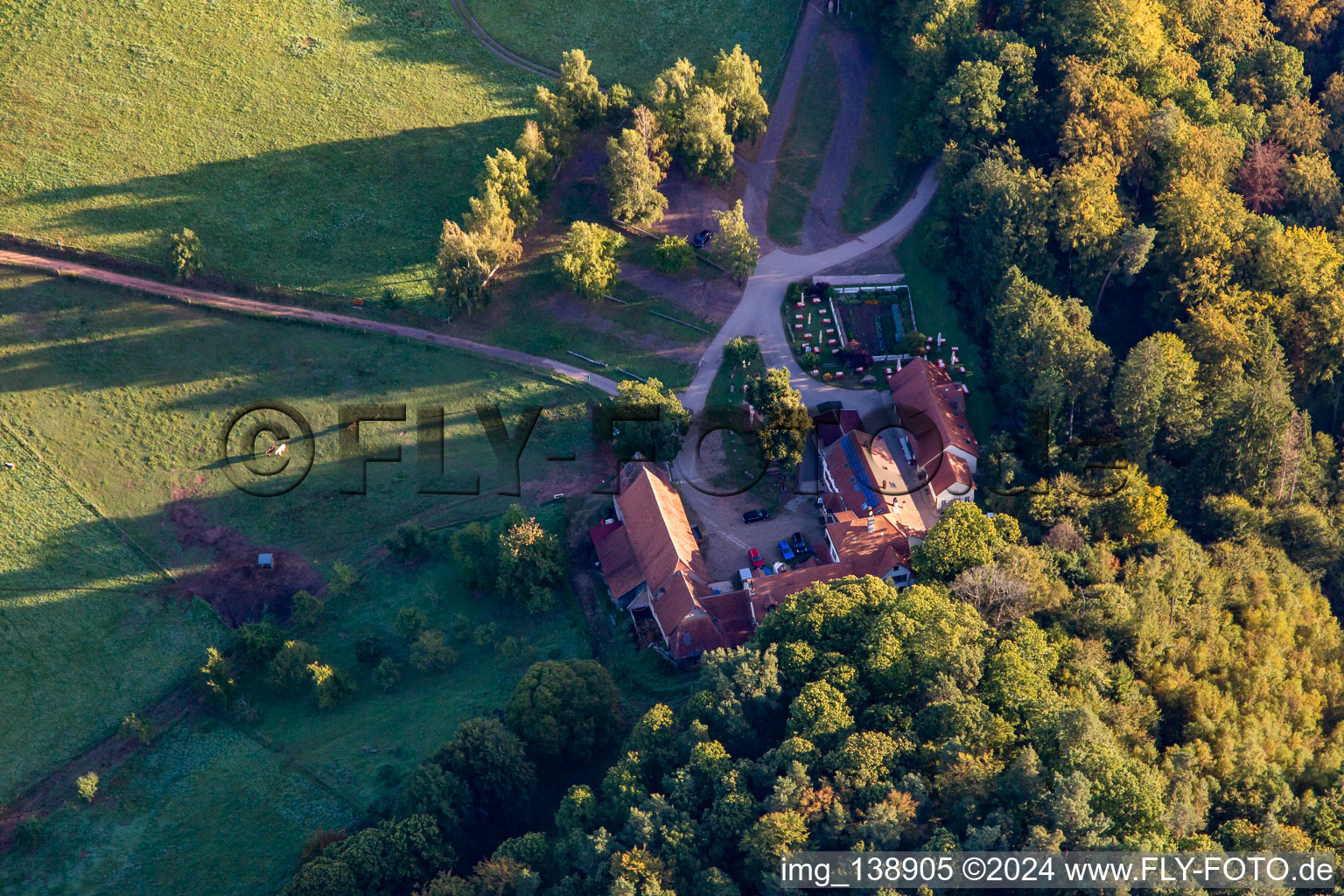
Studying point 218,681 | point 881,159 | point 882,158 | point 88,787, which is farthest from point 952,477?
point 88,787

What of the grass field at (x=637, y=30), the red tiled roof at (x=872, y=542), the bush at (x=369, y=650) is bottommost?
the bush at (x=369, y=650)

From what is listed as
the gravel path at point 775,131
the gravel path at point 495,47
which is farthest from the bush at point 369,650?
the gravel path at point 495,47

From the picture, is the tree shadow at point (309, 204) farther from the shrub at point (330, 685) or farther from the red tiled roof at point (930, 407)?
the red tiled roof at point (930, 407)

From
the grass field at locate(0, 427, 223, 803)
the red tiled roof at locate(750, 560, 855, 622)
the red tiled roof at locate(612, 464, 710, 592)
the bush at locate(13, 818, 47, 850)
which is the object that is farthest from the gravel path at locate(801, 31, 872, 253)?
the bush at locate(13, 818, 47, 850)

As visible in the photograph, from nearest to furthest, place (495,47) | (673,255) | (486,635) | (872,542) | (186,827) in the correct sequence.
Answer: (186,827)
(872,542)
(486,635)
(673,255)
(495,47)

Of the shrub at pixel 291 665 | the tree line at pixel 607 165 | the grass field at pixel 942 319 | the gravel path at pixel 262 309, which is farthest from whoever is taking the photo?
the gravel path at pixel 262 309

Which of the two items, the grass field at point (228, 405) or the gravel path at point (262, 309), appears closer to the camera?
the grass field at point (228, 405)

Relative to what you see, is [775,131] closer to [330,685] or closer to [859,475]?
[859,475]
